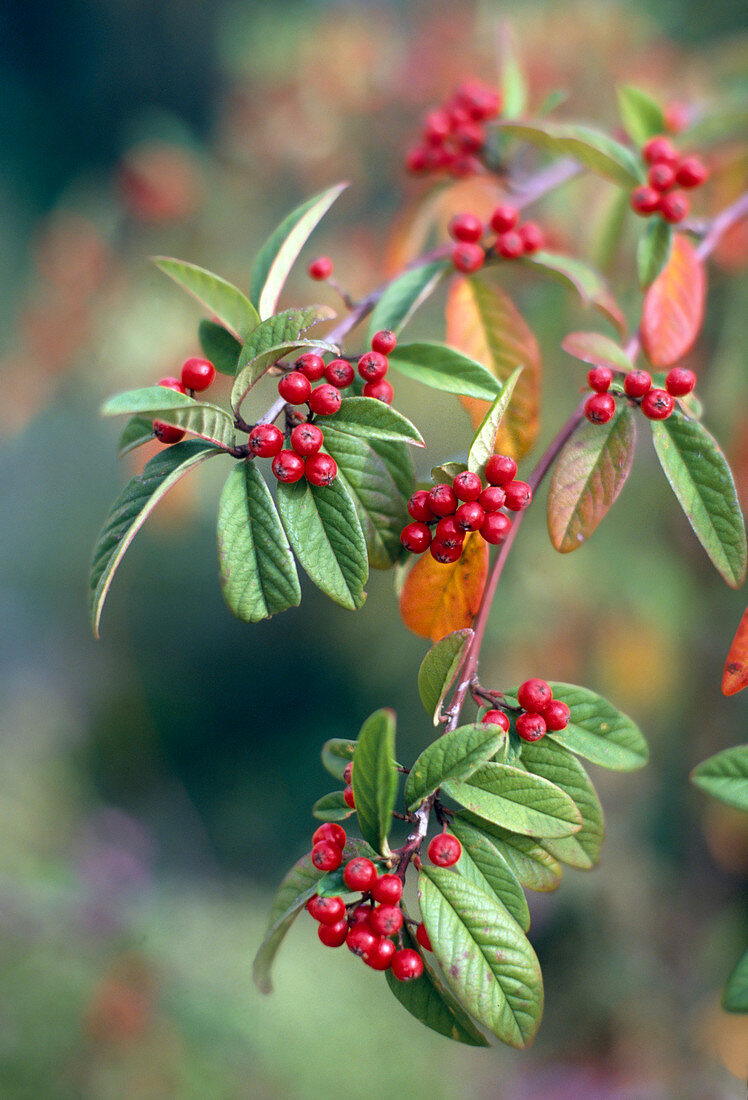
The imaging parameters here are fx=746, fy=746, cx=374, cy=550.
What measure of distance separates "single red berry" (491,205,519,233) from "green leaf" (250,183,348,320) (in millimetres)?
220

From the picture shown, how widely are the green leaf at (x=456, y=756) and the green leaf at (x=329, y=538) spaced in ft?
0.48

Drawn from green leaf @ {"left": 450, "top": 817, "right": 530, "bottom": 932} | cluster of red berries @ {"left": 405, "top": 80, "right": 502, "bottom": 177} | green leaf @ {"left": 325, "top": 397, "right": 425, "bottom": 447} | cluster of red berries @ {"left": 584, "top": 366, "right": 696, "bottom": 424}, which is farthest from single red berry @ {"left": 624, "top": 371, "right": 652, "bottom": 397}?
cluster of red berries @ {"left": 405, "top": 80, "right": 502, "bottom": 177}

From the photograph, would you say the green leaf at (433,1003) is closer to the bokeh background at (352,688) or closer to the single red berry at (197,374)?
the single red berry at (197,374)

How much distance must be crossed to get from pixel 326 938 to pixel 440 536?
37 centimetres

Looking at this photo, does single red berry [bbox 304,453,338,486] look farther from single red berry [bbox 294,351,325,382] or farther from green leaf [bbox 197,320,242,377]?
green leaf [bbox 197,320,242,377]

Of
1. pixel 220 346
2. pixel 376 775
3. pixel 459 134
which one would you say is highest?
pixel 459 134

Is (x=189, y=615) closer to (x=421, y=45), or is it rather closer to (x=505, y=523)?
(x=421, y=45)

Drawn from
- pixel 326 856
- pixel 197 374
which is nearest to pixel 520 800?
pixel 326 856

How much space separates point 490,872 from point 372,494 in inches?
14.6

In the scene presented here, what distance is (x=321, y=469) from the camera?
0.69 metres

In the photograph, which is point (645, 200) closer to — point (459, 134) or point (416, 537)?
point (459, 134)

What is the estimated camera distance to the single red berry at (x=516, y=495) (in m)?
0.71

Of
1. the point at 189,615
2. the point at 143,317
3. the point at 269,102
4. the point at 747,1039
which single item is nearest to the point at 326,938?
the point at 143,317

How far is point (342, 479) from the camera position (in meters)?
0.72
